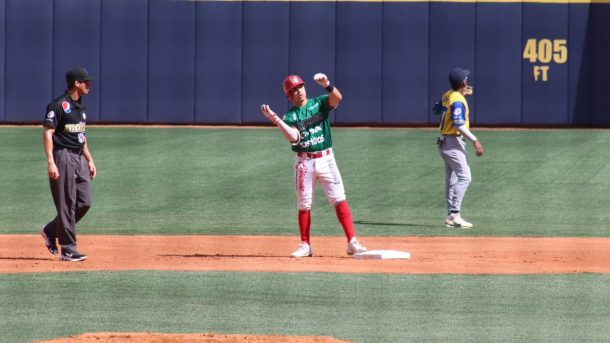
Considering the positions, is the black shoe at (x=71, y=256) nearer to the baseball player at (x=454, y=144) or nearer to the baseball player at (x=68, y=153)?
the baseball player at (x=68, y=153)

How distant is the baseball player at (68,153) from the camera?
11.0 m

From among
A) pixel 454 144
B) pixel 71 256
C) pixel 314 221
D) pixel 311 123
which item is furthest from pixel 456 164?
pixel 71 256

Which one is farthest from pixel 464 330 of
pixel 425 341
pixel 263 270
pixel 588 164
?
pixel 588 164

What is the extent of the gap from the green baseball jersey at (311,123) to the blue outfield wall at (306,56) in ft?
53.0

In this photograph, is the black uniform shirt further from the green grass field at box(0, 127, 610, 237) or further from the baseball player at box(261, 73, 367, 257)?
the green grass field at box(0, 127, 610, 237)

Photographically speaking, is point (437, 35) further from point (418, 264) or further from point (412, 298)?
point (412, 298)

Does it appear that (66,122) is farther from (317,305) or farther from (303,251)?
(317,305)

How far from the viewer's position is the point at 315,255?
12.2 meters

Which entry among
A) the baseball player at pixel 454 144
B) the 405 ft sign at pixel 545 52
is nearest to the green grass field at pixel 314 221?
the baseball player at pixel 454 144

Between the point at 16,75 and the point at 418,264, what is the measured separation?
1842cm

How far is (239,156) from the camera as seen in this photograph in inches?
858

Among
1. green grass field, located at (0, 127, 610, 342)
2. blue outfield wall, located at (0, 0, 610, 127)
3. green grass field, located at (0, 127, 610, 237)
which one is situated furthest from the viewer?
blue outfield wall, located at (0, 0, 610, 127)

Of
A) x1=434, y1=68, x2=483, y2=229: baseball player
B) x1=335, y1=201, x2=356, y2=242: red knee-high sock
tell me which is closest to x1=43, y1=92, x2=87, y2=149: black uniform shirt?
x1=335, y1=201, x2=356, y2=242: red knee-high sock

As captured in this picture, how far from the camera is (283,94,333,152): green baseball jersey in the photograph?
1148cm
